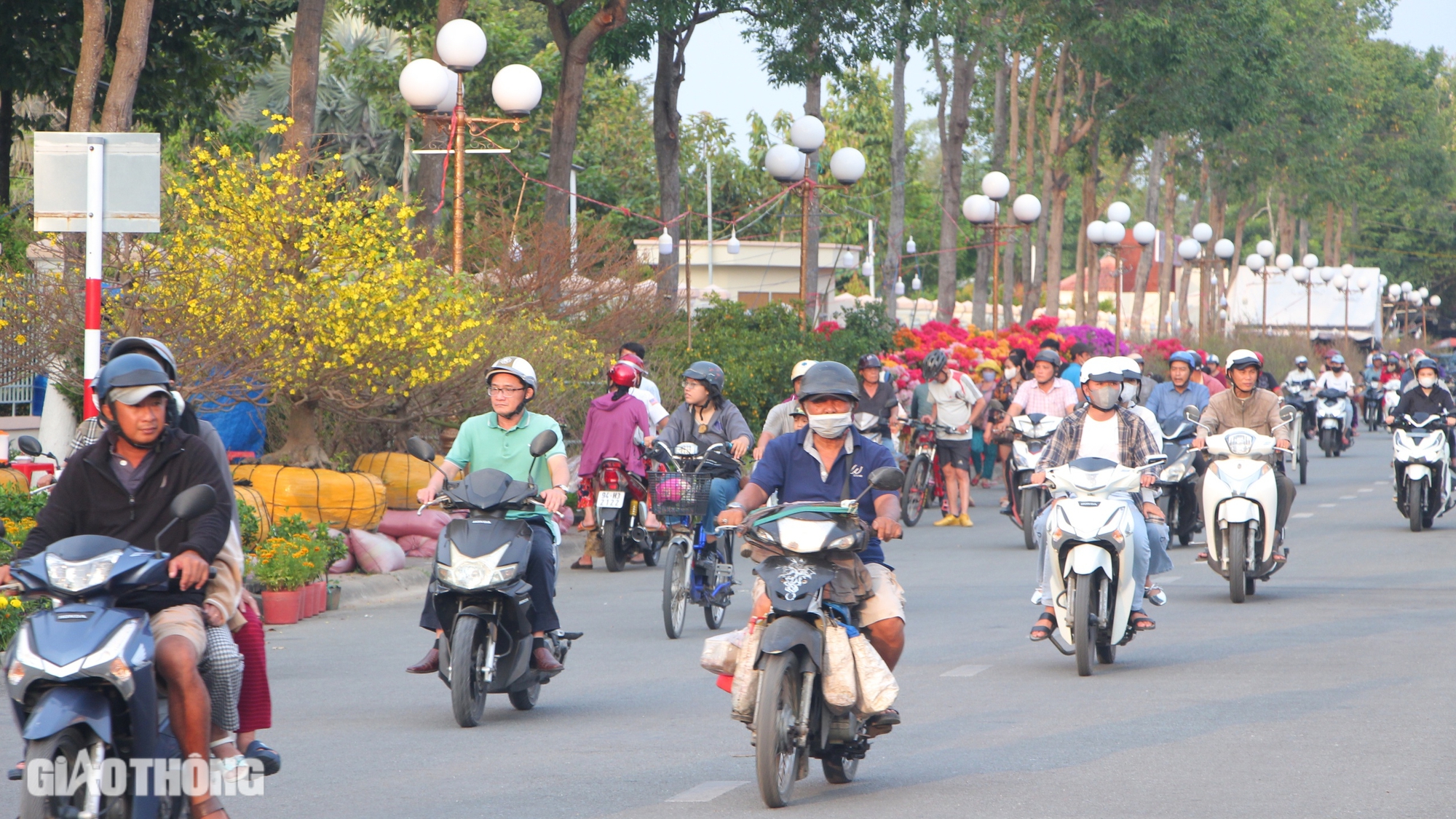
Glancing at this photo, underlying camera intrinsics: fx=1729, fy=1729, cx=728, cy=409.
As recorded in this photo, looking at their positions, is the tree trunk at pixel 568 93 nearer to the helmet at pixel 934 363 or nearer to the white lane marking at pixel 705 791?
the helmet at pixel 934 363

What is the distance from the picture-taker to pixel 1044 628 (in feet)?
32.4

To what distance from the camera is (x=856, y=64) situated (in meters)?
27.5

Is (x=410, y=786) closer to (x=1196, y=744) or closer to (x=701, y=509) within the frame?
(x=1196, y=744)

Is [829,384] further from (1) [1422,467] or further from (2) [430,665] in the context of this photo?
(1) [1422,467]

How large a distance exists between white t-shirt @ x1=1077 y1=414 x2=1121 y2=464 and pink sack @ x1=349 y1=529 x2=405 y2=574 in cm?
587

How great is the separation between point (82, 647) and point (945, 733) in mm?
4252

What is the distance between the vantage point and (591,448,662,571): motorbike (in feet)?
46.9

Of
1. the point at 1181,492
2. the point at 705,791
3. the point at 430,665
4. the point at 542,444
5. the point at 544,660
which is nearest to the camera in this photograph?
the point at 705,791

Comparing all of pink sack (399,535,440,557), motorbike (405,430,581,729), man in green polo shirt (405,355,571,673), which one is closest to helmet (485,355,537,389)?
man in green polo shirt (405,355,571,673)

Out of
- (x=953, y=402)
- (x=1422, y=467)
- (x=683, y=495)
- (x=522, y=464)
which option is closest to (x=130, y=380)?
(x=522, y=464)

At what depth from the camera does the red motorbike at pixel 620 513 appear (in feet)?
46.9

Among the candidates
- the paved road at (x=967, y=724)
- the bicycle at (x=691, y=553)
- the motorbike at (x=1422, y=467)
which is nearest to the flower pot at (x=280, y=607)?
the paved road at (x=967, y=724)

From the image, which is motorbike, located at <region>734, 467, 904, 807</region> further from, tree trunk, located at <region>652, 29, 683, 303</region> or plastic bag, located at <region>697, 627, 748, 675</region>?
tree trunk, located at <region>652, 29, 683, 303</region>

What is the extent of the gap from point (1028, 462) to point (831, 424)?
35.2ft
